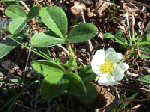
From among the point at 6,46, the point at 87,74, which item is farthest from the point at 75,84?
the point at 6,46

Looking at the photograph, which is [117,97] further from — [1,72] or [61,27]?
[1,72]

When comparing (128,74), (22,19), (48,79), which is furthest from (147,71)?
(22,19)

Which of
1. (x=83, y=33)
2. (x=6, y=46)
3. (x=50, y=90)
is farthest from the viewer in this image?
(x=6, y=46)

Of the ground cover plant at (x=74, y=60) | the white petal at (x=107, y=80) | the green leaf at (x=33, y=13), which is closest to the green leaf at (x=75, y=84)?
the ground cover plant at (x=74, y=60)

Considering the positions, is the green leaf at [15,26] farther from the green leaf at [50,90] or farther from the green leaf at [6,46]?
the green leaf at [50,90]

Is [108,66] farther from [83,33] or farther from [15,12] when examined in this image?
[15,12]

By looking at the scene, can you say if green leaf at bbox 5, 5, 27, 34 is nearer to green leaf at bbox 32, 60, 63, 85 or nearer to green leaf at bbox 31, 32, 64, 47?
green leaf at bbox 31, 32, 64, 47
